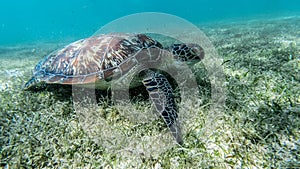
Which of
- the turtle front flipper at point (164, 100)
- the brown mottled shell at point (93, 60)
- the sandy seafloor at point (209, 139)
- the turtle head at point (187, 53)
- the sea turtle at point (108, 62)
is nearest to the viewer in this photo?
the sandy seafloor at point (209, 139)

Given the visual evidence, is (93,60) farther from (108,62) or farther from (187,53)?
(187,53)

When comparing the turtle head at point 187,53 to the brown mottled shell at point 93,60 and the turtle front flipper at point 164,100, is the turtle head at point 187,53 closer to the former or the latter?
the brown mottled shell at point 93,60

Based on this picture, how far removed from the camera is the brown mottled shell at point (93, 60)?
8.54 ft

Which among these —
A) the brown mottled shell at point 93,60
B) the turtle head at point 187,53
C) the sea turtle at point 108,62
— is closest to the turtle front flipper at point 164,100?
the sea turtle at point 108,62

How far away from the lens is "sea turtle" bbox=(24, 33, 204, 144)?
247 cm

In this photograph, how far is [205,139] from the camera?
5.90 ft

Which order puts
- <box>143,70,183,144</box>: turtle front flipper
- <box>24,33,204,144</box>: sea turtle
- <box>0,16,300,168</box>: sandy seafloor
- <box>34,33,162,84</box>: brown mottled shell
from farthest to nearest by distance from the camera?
<box>34,33,162,84</box>: brown mottled shell < <box>24,33,204,144</box>: sea turtle < <box>143,70,183,144</box>: turtle front flipper < <box>0,16,300,168</box>: sandy seafloor

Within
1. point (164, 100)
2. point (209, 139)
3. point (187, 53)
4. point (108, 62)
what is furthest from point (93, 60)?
point (209, 139)

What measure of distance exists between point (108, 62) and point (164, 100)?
1.05 meters

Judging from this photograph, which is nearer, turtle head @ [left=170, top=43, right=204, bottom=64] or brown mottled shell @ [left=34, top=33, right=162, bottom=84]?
brown mottled shell @ [left=34, top=33, right=162, bottom=84]

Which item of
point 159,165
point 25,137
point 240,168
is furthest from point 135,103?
point 240,168

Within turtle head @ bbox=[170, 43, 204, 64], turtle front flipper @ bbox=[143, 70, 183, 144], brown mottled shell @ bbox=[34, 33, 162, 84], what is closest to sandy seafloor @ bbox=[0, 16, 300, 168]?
turtle front flipper @ bbox=[143, 70, 183, 144]

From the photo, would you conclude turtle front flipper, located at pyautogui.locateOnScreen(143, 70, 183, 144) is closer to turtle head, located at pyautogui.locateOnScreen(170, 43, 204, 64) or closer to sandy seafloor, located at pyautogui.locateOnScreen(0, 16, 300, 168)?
sandy seafloor, located at pyautogui.locateOnScreen(0, 16, 300, 168)

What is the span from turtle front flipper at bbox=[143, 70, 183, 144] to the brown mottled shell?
401 mm
